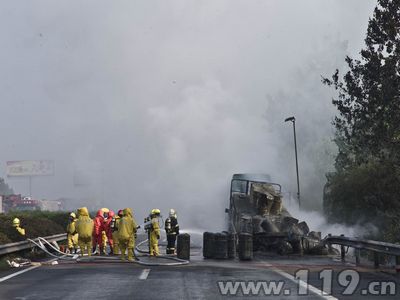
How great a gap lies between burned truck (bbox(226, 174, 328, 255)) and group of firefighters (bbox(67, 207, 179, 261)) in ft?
8.74

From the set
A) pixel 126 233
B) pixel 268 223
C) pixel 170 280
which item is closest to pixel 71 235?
pixel 126 233

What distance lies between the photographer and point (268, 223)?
928 inches

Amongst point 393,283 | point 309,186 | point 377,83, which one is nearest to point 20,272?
point 393,283

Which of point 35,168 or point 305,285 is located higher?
point 35,168

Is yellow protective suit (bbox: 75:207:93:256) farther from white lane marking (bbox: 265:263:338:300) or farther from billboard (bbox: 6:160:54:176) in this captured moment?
billboard (bbox: 6:160:54:176)

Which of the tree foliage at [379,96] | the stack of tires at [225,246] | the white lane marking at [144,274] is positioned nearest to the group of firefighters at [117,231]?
the stack of tires at [225,246]

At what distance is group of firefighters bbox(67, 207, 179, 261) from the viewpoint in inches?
740

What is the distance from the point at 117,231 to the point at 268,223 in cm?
663

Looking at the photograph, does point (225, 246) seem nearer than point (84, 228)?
No

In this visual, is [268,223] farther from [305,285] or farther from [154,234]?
[305,285]

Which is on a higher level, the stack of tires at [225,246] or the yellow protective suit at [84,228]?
the yellow protective suit at [84,228]

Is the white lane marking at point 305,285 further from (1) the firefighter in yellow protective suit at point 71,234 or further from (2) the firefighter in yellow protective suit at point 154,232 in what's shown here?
(1) the firefighter in yellow protective suit at point 71,234

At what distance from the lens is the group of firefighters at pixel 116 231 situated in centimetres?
1881

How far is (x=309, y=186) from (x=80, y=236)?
119 meters
